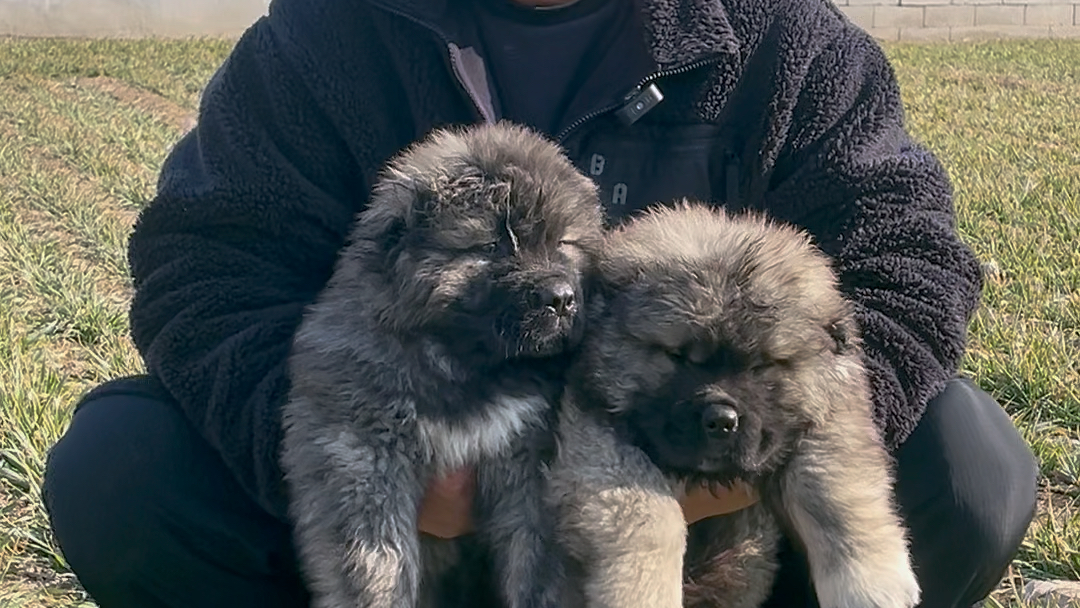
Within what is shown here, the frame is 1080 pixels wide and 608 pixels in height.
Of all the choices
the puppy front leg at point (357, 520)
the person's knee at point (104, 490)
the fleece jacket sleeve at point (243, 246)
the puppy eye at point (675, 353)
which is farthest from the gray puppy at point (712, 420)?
the person's knee at point (104, 490)

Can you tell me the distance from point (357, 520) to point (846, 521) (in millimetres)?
857

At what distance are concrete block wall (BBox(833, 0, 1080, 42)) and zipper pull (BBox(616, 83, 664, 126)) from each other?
74.4 feet

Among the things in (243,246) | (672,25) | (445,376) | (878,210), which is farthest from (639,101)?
(243,246)

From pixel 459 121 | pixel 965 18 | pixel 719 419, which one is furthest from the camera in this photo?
pixel 965 18

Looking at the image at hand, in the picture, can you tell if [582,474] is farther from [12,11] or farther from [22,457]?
[12,11]

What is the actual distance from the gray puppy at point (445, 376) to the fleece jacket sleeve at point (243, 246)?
0.26 m

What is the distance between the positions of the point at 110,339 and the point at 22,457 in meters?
1.26

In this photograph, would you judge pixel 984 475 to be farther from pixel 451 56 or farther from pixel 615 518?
pixel 451 56

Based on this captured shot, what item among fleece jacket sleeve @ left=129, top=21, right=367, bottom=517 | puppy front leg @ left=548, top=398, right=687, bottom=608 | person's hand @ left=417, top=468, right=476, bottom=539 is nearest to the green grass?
fleece jacket sleeve @ left=129, top=21, right=367, bottom=517

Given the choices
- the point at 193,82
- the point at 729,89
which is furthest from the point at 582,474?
the point at 193,82

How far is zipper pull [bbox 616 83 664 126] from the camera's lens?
2.68 metres

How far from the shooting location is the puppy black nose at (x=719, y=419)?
2.16 metres

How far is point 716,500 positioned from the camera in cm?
243

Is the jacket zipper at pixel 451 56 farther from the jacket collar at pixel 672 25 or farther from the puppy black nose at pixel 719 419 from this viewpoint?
the puppy black nose at pixel 719 419
